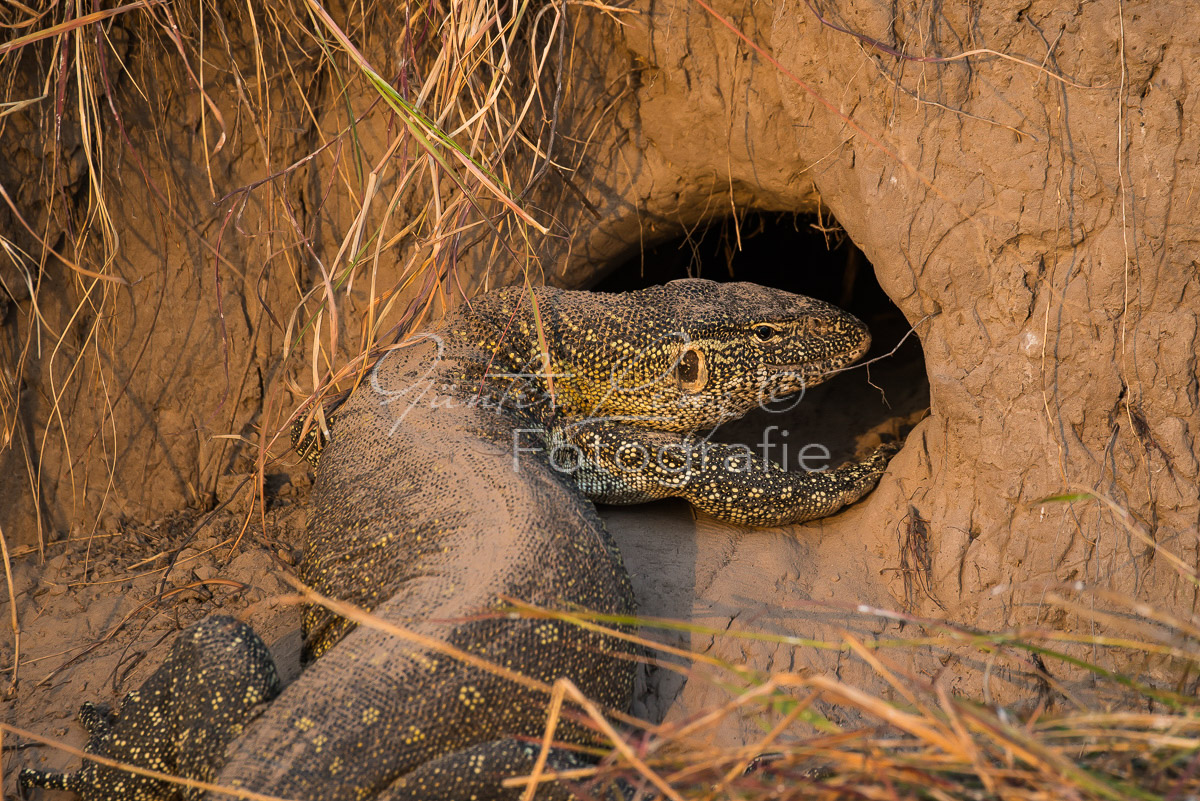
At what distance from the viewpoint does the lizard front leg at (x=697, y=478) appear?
4539 millimetres

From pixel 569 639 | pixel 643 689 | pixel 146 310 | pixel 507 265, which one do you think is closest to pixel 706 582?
pixel 643 689

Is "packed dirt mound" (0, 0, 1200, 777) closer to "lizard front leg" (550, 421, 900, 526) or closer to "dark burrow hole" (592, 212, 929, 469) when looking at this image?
"lizard front leg" (550, 421, 900, 526)

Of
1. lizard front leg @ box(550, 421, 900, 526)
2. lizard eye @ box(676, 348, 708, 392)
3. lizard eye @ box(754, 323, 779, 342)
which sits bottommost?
lizard front leg @ box(550, 421, 900, 526)

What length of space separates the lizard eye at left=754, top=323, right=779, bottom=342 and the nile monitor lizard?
0.01 meters

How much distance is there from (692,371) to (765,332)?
0.45 metres

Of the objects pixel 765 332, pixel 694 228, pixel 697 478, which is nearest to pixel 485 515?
pixel 697 478

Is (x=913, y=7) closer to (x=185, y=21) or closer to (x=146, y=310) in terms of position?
(x=185, y=21)

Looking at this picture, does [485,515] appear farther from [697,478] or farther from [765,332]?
[765,332]

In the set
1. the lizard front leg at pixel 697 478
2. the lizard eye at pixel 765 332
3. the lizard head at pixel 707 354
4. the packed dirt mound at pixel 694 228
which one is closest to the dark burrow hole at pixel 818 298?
the packed dirt mound at pixel 694 228

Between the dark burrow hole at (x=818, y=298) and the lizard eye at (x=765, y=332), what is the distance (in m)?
0.57

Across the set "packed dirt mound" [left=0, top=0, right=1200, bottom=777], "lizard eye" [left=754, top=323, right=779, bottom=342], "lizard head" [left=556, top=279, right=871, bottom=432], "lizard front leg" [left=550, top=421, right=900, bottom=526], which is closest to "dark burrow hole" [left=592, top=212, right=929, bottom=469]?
"packed dirt mound" [left=0, top=0, right=1200, bottom=777]

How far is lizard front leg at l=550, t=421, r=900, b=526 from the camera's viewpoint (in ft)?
14.9

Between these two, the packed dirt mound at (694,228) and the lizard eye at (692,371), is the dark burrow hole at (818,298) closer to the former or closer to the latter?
the packed dirt mound at (694,228)

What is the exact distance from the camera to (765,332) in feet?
15.7
